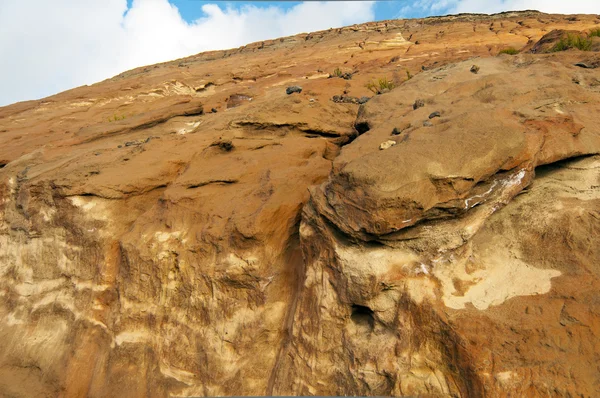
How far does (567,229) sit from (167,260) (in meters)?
3.73

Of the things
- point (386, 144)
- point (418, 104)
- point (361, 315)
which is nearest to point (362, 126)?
point (418, 104)

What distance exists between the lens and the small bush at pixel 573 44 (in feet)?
22.2

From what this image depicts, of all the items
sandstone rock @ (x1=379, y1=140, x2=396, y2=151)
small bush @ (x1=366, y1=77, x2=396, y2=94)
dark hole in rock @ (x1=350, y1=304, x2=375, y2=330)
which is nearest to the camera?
dark hole in rock @ (x1=350, y1=304, x2=375, y2=330)

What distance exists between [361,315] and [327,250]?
60cm

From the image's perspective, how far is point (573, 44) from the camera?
688cm

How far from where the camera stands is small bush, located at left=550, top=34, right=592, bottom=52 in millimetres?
6752

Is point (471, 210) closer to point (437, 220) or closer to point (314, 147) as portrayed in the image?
point (437, 220)

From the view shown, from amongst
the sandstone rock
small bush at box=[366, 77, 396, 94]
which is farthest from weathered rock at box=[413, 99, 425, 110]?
small bush at box=[366, 77, 396, 94]

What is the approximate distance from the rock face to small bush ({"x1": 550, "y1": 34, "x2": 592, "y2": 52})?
154 centimetres

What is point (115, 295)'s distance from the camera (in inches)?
186

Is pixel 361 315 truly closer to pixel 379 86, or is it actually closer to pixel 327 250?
pixel 327 250

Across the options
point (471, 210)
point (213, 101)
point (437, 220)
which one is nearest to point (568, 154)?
point (471, 210)

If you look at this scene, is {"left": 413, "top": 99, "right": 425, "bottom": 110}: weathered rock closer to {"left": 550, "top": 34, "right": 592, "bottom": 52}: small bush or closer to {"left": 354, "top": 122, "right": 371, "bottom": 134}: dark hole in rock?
{"left": 354, "top": 122, "right": 371, "bottom": 134}: dark hole in rock

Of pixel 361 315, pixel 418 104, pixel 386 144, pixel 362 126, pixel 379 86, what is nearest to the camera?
pixel 361 315
